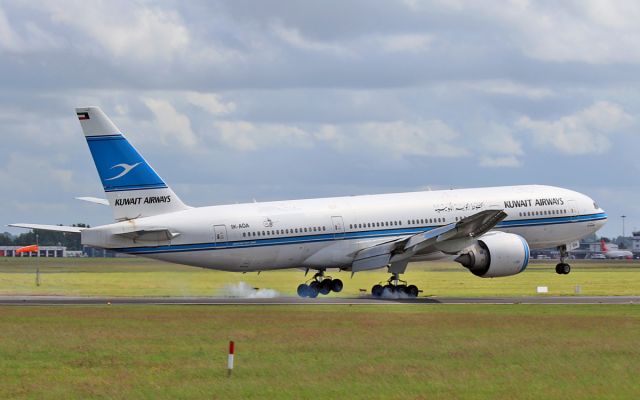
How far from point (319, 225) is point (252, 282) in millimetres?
9102

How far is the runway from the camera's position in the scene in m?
58.3

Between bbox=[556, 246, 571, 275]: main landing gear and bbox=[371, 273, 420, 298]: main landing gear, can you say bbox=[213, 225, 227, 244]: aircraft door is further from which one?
bbox=[556, 246, 571, 275]: main landing gear

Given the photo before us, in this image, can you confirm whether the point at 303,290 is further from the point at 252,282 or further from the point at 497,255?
the point at 497,255

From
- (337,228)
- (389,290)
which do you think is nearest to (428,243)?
(389,290)

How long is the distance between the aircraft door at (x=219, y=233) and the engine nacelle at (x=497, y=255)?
42.2ft

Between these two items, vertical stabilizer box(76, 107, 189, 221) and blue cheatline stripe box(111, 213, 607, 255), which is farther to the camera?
blue cheatline stripe box(111, 213, 607, 255)

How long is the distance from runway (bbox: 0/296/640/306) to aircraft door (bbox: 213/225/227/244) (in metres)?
3.17

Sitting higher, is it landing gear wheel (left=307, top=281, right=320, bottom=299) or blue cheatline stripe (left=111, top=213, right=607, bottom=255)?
blue cheatline stripe (left=111, top=213, right=607, bottom=255)

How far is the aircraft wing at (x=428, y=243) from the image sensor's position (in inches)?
2381

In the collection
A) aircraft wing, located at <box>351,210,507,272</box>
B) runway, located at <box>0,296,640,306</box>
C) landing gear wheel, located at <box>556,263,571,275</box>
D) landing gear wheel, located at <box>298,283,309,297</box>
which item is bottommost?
runway, located at <box>0,296,640,306</box>

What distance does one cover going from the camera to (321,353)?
117ft

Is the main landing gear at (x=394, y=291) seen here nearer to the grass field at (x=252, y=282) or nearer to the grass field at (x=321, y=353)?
the grass field at (x=252, y=282)

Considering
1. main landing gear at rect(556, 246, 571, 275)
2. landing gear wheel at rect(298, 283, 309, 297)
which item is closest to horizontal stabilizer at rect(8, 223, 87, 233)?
landing gear wheel at rect(298, 283, 309, 297)

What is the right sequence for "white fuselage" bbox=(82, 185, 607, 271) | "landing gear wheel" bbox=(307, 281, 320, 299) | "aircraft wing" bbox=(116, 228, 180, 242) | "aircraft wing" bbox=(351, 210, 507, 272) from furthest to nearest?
"landing gear wheel" bbox=(307, 281, 320, 299), "aircraft wing" bbox=(351, 210, 507, 272), "white fuselage" bbox=(82, 185, 607, 271), "aircraft wing" bbox=(116, 228, 180, 242)
